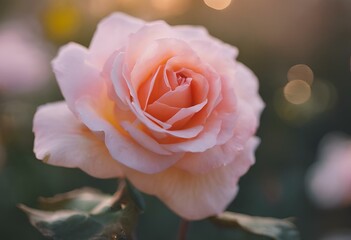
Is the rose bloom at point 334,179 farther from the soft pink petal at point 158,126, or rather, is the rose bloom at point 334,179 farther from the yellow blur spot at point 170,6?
the soft pink petal at point 158,126

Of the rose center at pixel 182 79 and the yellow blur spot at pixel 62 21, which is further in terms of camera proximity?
the yellow blur spot at pixel 62 21

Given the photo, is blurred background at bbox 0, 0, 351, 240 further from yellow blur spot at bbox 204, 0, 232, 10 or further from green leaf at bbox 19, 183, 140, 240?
green leaf at bbox 19, 183, 140, 240

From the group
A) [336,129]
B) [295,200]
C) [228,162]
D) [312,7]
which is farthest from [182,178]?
[312,7]

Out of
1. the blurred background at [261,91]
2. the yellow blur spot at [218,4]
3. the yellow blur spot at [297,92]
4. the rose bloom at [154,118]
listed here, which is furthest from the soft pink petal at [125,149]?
the yellow blur spot at [218,4]

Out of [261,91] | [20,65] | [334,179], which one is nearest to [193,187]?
[334,179]

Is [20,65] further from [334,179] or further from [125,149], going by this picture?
[125,149]

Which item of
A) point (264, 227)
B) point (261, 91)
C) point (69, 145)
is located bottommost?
point (261, 91)

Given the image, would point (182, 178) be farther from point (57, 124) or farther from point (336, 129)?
point (336, 129)
